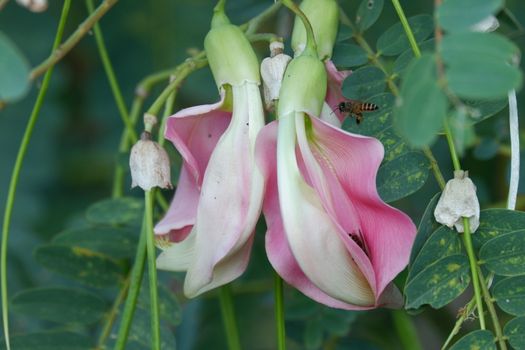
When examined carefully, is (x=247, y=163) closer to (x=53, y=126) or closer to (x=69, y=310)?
(x=69, y=310)

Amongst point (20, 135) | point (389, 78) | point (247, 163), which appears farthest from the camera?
point (20, 135)

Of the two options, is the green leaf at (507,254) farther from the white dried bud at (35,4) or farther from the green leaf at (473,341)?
the white dried bud at (35,4)

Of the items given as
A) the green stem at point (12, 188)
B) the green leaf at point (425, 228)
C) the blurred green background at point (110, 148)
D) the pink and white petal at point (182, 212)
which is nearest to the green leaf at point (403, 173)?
the green leaf at point (425, 228)

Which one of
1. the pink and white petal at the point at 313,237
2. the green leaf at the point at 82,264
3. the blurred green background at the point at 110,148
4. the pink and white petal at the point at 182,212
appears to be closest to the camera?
the pink and white petal at the point at 313,237

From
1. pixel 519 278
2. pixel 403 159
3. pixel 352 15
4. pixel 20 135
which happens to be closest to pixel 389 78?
pixel 403 159

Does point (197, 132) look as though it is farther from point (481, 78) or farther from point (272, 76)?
point (481, 78)

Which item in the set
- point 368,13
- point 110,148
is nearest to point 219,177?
point 368,13
